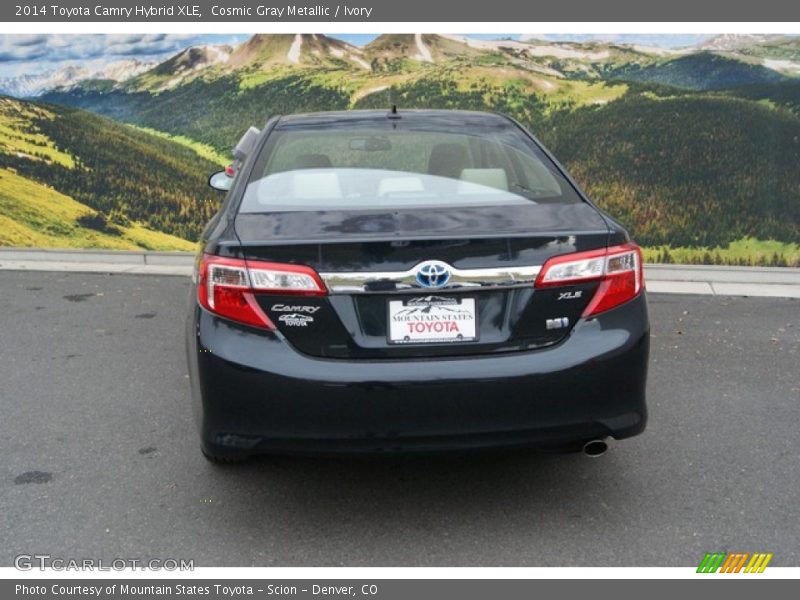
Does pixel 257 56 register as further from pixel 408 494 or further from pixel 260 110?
pixel 408 494

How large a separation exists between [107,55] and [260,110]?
1907mm

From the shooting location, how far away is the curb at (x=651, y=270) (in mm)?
8164

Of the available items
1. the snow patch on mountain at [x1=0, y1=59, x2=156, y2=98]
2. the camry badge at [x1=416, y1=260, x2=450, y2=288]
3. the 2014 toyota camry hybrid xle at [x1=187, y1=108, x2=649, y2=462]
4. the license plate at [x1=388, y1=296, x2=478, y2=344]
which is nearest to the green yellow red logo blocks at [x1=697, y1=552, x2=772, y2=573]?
the 2014 toyota camry hybrid xle at [x1=187, y1=108, x2=649, y2=462]

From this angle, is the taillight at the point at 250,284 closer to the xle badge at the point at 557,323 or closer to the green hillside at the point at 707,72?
the xle badge at the point at 557,323

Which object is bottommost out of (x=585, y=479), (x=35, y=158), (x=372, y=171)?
(x=585, y=479)

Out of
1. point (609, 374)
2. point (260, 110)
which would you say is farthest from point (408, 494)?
point (260, 110)

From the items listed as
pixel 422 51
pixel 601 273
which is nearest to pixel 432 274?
pixel 601 273

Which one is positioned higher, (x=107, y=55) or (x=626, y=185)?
(x=107, y=55)

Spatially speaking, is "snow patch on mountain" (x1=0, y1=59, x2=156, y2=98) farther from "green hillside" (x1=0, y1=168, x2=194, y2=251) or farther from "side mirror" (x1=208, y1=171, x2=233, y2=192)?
"side mirror" (x1=208, y1=171, x2=233, y2=192)

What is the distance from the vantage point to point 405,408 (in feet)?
9.38

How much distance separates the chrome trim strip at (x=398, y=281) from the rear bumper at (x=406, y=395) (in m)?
0.24

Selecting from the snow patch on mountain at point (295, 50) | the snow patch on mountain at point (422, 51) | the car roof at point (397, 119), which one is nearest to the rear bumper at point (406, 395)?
the car roof at point (397, 119)

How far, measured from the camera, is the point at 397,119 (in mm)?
4164

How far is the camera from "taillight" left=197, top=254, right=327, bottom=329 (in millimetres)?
2871
